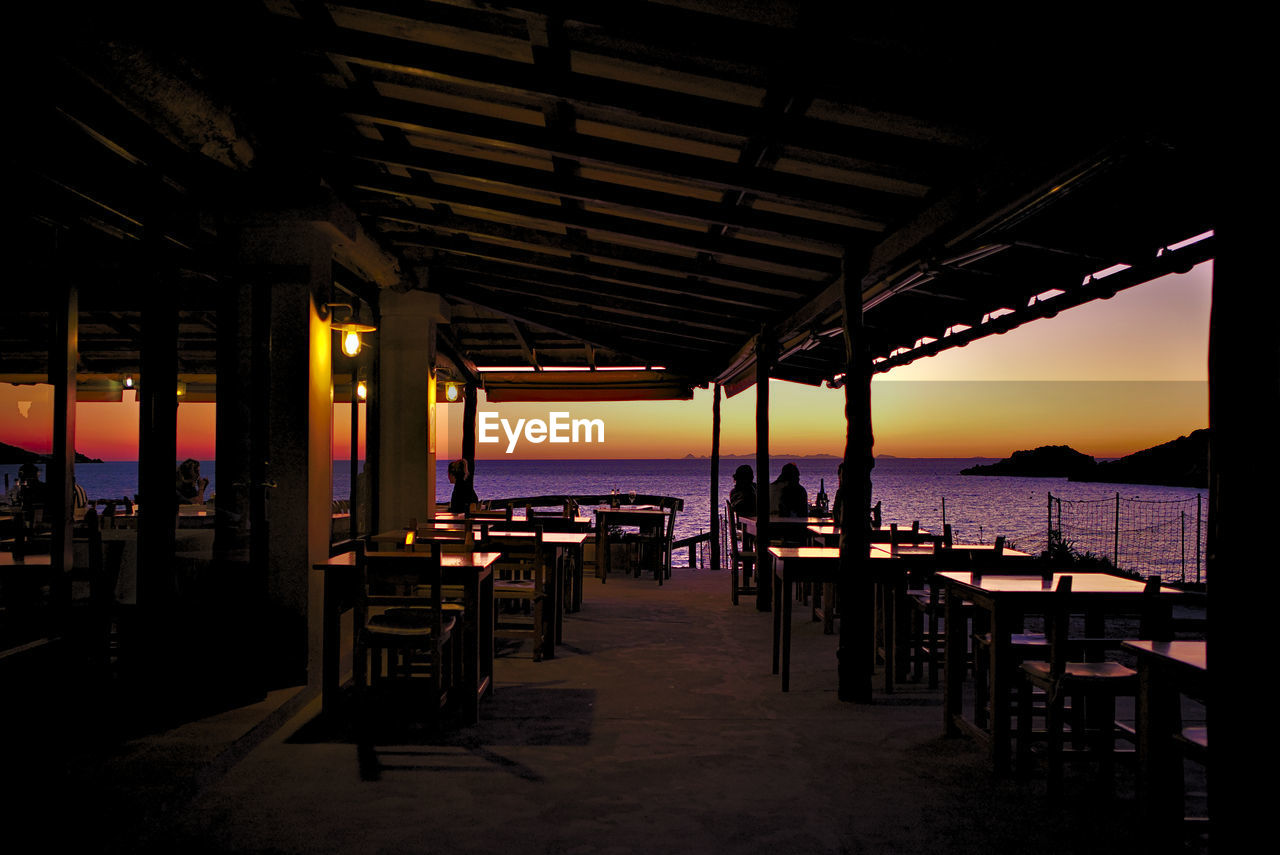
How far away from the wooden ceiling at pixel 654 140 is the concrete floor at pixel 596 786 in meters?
2.49

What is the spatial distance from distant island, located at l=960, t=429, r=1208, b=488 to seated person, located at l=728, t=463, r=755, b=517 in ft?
189

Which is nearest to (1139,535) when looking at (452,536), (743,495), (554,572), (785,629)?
(743,495)

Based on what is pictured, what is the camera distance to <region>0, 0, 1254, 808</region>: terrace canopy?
3.05 m

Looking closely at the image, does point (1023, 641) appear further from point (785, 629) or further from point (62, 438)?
point (62, 438)

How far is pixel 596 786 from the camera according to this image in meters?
3.72

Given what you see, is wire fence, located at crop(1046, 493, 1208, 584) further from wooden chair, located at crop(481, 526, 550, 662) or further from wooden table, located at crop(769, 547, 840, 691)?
wooden chair, located at crop(481, 526, 550, 662)

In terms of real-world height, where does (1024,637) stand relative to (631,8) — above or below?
below

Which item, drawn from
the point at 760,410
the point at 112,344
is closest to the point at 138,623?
the point at 760,410

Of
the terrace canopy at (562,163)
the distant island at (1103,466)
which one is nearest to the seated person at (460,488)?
the terrace canopy at (562,163)

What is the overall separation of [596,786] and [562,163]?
332 cm

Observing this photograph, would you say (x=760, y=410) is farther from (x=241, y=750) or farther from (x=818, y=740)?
(x=241, y=750)

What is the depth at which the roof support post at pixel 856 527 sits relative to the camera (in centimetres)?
522

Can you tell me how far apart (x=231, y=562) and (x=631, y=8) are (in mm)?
3947

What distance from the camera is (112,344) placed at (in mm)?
10977
